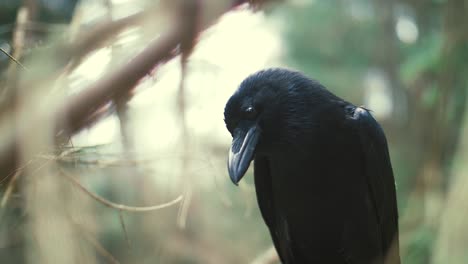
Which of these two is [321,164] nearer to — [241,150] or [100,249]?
[241,150]

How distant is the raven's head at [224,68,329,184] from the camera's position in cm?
111

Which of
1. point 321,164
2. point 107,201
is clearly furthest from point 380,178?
point 107,201

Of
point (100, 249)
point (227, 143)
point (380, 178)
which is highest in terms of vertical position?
point (227, 143)

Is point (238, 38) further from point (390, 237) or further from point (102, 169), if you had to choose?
point (390, 237)

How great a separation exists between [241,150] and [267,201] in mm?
324

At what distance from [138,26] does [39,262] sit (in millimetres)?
551

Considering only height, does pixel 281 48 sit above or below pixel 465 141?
above

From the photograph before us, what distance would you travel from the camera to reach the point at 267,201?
4.42 feet

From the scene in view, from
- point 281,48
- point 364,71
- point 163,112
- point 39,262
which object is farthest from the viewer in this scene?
point 364,71

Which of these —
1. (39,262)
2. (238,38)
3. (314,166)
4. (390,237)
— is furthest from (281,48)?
(39,262)

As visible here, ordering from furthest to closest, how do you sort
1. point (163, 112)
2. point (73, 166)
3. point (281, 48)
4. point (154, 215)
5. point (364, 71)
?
1. point (364, 71)
2. point (281, 48)
3. point (154, 215)
4. point (163, 112)
5. point (73, 166)

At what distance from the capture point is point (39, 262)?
1.08 m

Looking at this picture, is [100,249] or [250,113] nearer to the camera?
[250,113]

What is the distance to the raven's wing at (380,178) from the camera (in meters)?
1.21
